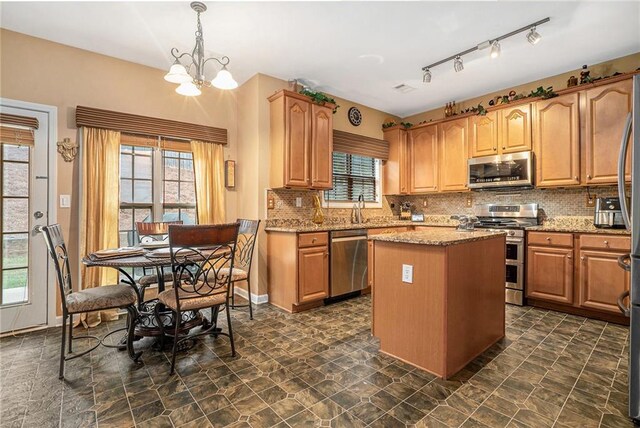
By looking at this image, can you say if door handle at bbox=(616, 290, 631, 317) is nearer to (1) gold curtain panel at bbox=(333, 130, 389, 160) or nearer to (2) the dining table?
(2) the dining table

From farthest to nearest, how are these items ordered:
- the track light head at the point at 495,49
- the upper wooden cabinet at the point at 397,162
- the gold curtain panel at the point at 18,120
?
the upper wooden cabinet at the point at 397,162 < the track light head at the point at 495,49 < the gold curtain panel at the point at 18,120

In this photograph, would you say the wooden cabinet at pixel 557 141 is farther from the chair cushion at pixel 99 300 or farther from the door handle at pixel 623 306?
the chair cushion at pixel 99 300

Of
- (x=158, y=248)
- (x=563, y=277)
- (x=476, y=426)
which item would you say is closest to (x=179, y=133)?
(x=158, y=248)

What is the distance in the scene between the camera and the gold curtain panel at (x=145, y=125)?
10.1ft

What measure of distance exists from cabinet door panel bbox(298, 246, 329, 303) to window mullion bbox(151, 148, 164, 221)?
5.57 feet

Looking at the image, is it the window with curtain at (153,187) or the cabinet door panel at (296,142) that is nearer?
the window with curtain at (153,187)

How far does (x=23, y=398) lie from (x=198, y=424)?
3.78 ft

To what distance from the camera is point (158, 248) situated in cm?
253

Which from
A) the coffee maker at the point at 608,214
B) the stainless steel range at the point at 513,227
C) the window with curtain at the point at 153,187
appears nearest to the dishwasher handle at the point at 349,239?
the stainless steel range at the point at 513,227

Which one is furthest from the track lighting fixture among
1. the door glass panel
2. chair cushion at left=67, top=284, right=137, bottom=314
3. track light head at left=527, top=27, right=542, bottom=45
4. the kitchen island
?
the door glass panel

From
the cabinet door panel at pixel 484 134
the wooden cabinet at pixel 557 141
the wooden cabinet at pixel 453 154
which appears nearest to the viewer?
the wooden cabinet at pixel 557 141

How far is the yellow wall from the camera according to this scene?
3.40 meters

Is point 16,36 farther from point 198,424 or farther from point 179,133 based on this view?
point 198,424

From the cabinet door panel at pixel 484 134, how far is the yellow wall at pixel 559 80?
1.22 feet
